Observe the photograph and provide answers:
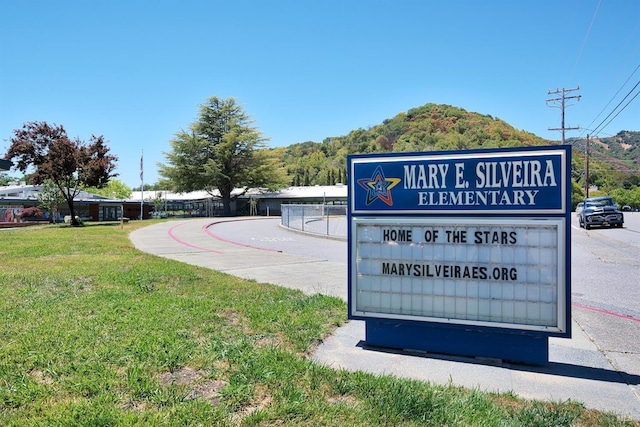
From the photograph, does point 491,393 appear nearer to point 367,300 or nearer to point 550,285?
point 550,285

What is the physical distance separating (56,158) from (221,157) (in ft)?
88.7

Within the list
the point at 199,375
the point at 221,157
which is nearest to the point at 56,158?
the point at 221,157

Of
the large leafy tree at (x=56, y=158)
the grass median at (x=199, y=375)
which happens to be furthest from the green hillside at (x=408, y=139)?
the grass median at (x=199, y=375)

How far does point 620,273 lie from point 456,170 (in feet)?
29.1

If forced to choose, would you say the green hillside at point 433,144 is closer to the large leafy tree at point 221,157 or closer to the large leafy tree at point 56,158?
the large leafy tree at point 221,157

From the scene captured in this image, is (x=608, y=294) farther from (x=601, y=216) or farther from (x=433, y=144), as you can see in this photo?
(x=433, y=144)

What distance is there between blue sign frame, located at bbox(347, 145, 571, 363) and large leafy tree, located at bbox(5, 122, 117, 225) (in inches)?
1364

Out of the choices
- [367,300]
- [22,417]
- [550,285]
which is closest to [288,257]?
[367,300]

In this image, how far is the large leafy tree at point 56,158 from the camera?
34688mm

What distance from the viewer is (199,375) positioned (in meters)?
Answer: 4.19

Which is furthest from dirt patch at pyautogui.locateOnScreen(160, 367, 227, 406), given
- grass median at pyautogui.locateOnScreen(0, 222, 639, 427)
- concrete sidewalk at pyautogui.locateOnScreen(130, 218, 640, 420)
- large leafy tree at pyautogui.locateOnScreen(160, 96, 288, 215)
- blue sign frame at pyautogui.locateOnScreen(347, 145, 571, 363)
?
large leafy tree at pyautogui.locateOnScreen(160, 96, 288, 215)

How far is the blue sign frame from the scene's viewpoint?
4676 millimetres

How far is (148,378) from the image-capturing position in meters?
4.02

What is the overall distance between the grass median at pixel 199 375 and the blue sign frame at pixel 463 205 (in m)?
1.02
